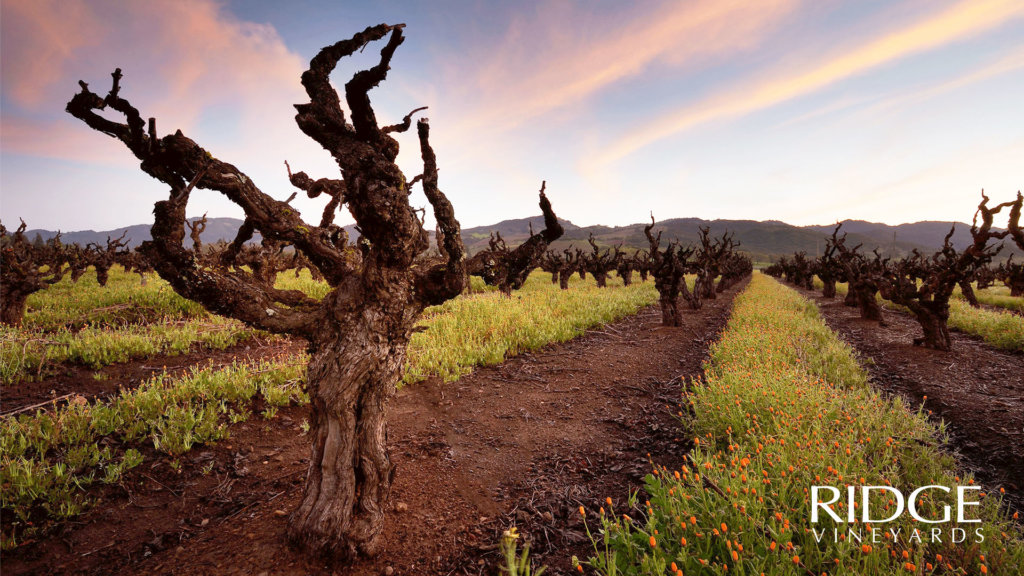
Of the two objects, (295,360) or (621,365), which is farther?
(621,365)

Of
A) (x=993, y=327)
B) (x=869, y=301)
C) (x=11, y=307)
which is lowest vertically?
(x=993, y=327)

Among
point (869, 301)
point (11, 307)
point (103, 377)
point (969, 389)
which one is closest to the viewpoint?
point (103, 377)

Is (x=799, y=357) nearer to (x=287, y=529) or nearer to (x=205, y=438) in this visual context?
(x=287, y=529)

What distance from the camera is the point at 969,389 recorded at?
803 cm

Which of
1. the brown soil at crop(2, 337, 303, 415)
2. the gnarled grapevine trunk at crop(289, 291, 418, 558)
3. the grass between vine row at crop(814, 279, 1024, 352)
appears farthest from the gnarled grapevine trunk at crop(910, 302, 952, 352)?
the brown soil at crop(2, 337, 303, 415)

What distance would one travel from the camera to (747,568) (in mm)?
3092

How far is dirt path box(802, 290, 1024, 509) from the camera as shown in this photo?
210 inches

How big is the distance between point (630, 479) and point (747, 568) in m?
1.87

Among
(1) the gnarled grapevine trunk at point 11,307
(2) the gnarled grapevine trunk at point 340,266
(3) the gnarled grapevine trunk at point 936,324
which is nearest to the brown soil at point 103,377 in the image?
(2) the gnarled grapevine trunk at point 340,266

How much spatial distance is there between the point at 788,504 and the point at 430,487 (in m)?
3.76

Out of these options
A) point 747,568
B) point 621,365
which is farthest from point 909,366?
point 747,568

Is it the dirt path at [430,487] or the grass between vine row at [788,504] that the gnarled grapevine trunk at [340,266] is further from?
the grass between vine row at [788,504]
